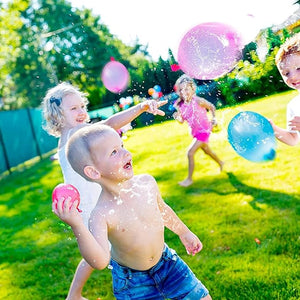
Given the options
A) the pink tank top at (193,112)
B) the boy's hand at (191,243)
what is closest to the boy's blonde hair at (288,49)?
the pink tank top at (193,112)

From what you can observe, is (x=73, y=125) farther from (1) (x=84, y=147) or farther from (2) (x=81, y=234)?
(2) (x=81, y=234)

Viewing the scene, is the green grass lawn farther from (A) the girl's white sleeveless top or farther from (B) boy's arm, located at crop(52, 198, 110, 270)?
(B) boy's arm, located at crop(52, 198, 110, 270)

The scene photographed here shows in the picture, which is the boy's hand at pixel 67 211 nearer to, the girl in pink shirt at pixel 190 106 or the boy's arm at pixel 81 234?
the boy's arm at pixel 81 234

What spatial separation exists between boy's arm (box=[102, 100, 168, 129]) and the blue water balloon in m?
0.47

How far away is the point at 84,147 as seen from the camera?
5.84 feet

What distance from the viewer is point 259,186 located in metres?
4.38

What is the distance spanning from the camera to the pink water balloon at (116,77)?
289cm

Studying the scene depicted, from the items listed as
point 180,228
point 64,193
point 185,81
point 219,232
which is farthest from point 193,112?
point 64,193

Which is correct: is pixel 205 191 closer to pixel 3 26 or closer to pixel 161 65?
pixel 161 65

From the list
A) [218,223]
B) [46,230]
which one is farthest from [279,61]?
[46,230]

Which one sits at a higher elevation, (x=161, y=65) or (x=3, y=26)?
(x=3, y=26)

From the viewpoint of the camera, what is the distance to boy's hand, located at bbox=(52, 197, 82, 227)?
1507 mm

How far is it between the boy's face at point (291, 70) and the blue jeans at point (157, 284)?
122cm

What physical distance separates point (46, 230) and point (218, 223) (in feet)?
7.25
